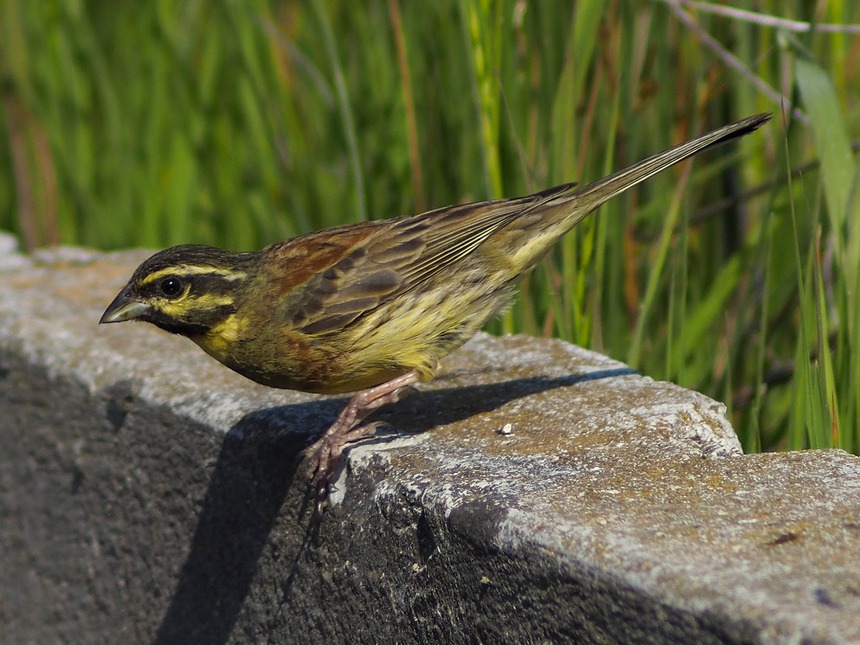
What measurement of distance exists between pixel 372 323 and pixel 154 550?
934 mm

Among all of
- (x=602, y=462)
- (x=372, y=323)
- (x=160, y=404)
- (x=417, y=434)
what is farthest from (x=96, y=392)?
(x=602, y=462)

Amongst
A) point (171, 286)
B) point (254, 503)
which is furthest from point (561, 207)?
point (254, 503)

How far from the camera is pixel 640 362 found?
398 cm

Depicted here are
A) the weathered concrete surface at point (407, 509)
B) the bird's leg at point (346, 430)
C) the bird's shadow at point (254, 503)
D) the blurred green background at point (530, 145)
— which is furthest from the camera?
the blurred green background at point (530, 145)

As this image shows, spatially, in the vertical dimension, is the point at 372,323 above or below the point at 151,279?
below

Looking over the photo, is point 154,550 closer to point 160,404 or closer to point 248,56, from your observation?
point 160,404

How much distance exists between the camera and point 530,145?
3.86 metres

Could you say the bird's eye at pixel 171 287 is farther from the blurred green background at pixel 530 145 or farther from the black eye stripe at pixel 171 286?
the blurred green background at pixel 530 145

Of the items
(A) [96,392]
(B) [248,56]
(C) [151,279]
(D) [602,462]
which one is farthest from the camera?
(B) [248,56]

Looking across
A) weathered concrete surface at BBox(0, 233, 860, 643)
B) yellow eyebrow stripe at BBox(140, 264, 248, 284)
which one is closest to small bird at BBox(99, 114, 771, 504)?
yellow eyebrow stripe at BBox(140, 264, 248, 284)

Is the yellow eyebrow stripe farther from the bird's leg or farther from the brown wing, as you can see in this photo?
the bird's leg

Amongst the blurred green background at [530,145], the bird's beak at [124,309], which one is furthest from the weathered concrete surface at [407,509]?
the blurred green background at [530,145]

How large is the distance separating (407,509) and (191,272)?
126 centimetres

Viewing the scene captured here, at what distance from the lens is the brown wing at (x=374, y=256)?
11.4ft
